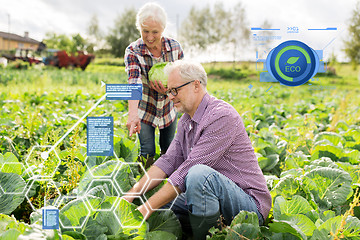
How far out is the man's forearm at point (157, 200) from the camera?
154 centimetres

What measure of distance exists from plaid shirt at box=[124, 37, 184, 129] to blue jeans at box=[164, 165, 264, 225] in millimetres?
930

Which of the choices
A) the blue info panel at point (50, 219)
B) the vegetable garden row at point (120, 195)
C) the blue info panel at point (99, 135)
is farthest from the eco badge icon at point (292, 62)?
the blue info panel at point (50, 219)

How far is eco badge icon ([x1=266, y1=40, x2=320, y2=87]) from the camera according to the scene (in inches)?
74.6

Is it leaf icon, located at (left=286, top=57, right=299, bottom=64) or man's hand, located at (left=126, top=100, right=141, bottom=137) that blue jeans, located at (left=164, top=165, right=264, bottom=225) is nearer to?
man's hand, located at (left=126, top=100, right=141, bottom=137)

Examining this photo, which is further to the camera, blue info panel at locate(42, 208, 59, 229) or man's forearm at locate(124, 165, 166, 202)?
man's forearm at locate(124, 165, 166, 202)

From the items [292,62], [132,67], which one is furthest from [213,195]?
[132,67]

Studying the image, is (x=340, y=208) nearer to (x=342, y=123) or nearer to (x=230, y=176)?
(x=230, y=176)

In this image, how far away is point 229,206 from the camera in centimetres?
163

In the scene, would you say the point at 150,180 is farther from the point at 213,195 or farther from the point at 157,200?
the point at 213,195

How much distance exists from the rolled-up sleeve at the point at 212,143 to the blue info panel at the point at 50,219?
609mm

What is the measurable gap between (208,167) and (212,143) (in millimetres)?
132

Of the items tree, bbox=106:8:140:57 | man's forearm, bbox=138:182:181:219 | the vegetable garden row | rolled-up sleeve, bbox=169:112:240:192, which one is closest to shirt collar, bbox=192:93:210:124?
rolled-up sleeve, bbox=169:112:240:192

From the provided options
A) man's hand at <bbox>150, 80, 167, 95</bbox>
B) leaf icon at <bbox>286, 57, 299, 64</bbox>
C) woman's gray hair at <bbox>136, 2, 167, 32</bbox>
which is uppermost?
woman's gray hair at <bbox>136, 2, 167, 32</bbox>

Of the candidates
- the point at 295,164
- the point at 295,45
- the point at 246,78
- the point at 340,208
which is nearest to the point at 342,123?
the point at 295,164
